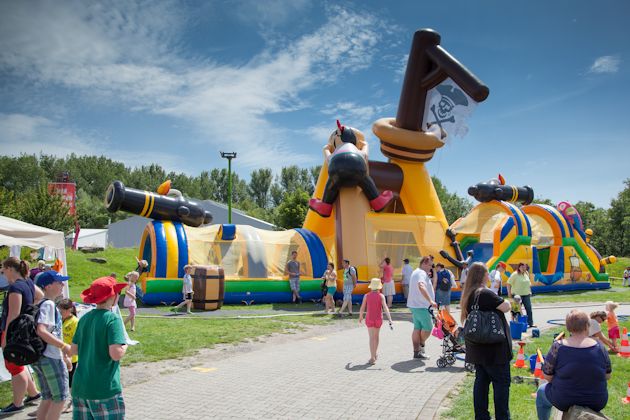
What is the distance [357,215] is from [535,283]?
9103 millimetres

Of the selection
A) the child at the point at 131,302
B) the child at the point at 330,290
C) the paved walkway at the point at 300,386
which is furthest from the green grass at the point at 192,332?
the child at the point at 330,290

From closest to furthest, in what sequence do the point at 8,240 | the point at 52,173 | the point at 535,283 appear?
1. the point at 8,240
2. the point at 535,283
3. the point at 52,173

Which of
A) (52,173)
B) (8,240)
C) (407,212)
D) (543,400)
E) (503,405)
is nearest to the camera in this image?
(543,400)

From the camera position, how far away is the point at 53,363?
4.29 m

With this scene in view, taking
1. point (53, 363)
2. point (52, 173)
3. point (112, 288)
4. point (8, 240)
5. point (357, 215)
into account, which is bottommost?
point (53, 363)

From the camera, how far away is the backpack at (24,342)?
416 centimetres

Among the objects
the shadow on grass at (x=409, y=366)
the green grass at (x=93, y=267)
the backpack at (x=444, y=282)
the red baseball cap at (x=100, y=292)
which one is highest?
the green grass at (x=93, y=267)

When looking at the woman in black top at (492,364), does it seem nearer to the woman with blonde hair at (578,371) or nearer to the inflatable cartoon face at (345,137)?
the woman with blonde hair at (578,371)

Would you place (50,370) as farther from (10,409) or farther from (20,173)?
(20,173)

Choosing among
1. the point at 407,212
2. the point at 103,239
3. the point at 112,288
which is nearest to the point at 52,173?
the point at 103,239

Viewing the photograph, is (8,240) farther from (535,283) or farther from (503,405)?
(535,283)

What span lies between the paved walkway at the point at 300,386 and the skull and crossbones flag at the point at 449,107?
9.68 meters

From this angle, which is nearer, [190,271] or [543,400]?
[543,400]

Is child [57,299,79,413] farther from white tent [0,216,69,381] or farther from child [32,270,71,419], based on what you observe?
white tent [0,216,69,381]
